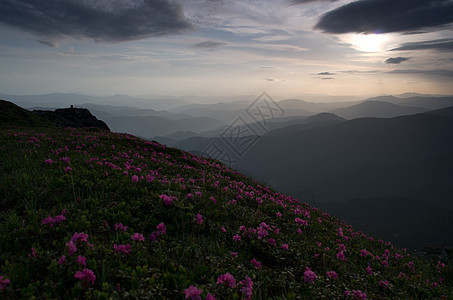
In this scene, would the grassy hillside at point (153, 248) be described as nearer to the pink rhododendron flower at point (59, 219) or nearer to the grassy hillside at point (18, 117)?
the pink rhododendron flower at point (59, 219)

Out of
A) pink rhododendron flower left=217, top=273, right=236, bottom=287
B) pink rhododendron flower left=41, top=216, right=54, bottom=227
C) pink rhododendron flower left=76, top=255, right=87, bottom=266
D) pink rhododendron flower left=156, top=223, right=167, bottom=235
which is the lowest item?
pink rhododendron flower left=217, top=273, right=236, bottom=287

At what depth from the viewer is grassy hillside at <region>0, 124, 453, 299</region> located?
364cm

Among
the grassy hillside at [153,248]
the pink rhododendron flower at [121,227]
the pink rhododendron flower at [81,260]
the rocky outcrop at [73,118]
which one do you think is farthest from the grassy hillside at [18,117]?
the pink rhododendron flower at [81,260]

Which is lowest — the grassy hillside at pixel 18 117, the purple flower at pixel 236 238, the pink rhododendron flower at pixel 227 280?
the purple flower at pixel 236 238

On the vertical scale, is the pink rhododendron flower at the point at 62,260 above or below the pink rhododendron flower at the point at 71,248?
below

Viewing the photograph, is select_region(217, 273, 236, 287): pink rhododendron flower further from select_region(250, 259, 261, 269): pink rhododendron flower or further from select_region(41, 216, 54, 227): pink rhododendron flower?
select_region(41, 216, 54, 227): pink rhododendron flower

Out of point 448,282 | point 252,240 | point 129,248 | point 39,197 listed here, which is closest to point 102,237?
point 129,248

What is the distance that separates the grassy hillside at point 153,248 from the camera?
143 inches

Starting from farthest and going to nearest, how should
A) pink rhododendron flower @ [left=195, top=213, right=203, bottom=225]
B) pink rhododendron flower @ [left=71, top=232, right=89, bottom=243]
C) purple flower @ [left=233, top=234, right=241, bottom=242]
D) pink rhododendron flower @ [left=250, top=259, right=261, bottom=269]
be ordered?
pink rhododendron flower @ [left=195, top=213, right=203, bottom=225] → purple flower @ [left=233, top=234, right=241, bottom=242] → pink rhododendron flower @ [left=250, top=259, right=261, bottom=269] → pink rhododendron flower @ [left=71, top=232, right=89, bottom=243]

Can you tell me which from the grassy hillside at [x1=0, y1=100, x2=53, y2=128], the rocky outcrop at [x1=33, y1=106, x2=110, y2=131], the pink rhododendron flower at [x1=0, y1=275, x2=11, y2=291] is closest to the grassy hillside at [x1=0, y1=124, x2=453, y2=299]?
the pink rhododendron flower at [x1=0, y1=275, x2=11, y2=291]

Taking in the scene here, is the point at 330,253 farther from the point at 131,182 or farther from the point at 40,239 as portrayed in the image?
the point at 40,239

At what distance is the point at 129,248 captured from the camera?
4.30 m

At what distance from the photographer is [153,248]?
479cm

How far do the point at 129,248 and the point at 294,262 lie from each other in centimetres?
390
